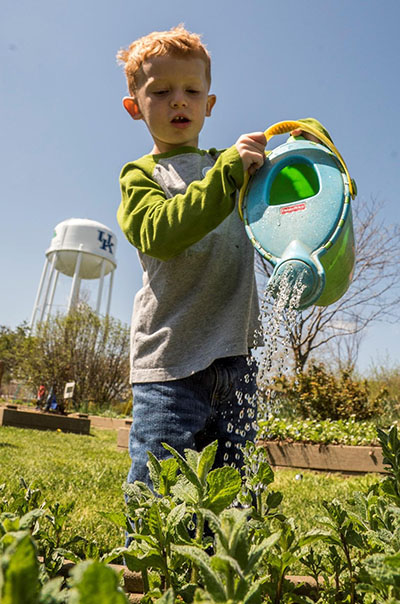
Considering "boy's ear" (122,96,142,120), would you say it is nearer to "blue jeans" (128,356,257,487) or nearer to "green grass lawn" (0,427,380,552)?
"blue jeans" (128,356,257,487)

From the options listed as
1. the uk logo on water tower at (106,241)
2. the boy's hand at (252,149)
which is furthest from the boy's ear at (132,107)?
the uk logo on water tower at (106,241)

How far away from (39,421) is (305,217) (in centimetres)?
941

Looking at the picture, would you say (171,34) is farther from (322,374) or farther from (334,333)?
(334,333)

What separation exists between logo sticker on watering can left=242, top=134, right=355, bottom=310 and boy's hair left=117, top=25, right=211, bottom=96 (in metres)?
0.62

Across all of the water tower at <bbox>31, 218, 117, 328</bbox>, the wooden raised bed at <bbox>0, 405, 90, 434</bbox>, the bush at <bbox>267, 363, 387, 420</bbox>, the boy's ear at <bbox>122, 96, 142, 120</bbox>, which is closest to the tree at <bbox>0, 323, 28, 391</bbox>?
the water tower at <bbox>31, 218, 117, 328</bbox>

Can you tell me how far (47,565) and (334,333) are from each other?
37.0 feet

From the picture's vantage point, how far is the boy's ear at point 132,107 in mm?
1898

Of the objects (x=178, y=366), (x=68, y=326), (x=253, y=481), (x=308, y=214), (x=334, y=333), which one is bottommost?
(x=253, y=481)

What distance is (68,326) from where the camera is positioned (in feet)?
56.1

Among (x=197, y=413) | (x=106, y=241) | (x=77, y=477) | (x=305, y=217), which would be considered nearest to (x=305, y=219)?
(x=305, y=217)

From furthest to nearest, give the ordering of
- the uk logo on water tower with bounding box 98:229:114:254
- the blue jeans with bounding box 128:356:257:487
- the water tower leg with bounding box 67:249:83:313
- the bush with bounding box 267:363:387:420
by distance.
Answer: the uk logo on water tower with bounding box 98:229:114:254, the water tower leg with bounding box 67:249:83:313, the bush with bounding box 267:363:387:420, the blue jeans with bounding box 128:356:257:487

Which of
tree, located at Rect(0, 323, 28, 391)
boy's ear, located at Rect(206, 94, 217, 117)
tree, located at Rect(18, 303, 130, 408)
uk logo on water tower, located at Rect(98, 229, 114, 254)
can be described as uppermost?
uk logo on water tower, located at Rect(98, 229, 114, 254)

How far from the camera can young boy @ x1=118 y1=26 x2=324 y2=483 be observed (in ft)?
5.09

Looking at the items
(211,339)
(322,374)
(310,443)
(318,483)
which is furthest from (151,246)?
(322,374)
